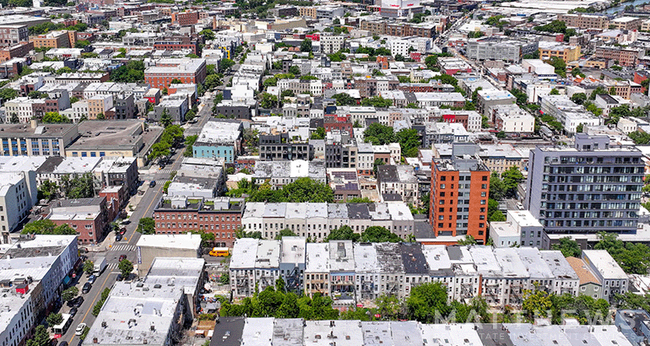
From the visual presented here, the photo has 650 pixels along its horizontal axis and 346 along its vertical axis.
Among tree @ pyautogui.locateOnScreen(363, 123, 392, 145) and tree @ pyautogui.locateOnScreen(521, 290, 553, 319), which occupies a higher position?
tree @ pyautogui.locateOnScreen(363, 123, 392, 145)

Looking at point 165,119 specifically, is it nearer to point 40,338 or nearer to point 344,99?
point 344,99

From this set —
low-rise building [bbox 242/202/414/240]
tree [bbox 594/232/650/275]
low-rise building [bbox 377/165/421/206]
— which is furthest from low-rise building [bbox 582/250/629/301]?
low-rise building [bbox 377/165/421/206]

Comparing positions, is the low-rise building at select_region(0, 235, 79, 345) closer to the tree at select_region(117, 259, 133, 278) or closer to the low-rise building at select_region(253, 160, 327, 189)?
the tree at select_region(117, 259, 133, 278)

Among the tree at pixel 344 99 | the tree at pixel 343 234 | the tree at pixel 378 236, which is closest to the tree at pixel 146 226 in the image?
the tree at pixel 343 234

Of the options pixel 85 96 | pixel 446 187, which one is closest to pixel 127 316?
pixel 446 187

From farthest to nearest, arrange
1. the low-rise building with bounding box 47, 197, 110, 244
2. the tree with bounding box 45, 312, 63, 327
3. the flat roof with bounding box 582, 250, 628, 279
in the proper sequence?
the low-rise building with bounding box 47, 197, 110, 244
the flat roof with bounding box 582, 250, 628, 279
the tree with bounding box 45, 312, 63, 327

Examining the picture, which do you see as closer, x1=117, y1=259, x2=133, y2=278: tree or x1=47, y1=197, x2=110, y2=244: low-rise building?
x1=117, y1=259, x2=133, y2=278: tree
